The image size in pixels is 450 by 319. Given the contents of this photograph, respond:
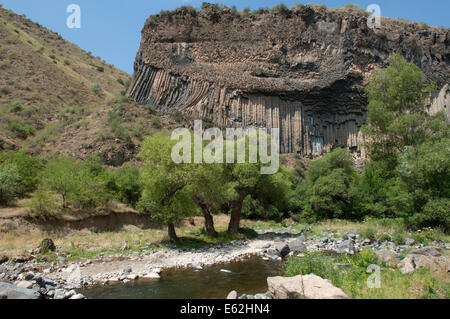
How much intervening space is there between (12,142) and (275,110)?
40.5 m

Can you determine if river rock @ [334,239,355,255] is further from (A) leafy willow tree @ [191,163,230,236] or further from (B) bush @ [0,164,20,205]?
(B) bush @ [0,164,20,205]

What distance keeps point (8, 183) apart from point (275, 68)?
4776 centimetres

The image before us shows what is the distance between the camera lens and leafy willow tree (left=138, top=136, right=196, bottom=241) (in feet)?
58.0

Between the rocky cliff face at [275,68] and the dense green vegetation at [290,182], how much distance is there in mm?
23838

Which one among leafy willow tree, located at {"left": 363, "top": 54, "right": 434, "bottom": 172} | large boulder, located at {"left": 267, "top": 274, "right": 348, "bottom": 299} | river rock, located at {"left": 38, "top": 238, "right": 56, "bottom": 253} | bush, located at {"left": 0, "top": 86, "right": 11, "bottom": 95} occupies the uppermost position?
bush, located at {"left": 0, "top": 86, "right": 11, "bottom": 95}

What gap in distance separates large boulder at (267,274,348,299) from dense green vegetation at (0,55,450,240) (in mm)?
10391

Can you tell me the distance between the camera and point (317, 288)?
7.46 metres

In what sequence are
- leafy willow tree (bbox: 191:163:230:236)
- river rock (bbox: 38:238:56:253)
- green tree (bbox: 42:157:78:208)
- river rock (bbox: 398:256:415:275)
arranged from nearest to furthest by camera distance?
river rock (bbox: 398:256:415:275)
river rock (bbox: 38:238:56:253)
leafy willow tree (bbox: 191:163:230:236)
green tree (bbox: 42:157:78:208)

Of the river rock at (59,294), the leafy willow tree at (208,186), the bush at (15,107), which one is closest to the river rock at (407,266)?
the river rock at (59,294)

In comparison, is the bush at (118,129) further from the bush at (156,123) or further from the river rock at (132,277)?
the river rock at (132,277)

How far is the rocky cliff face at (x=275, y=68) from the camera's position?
5269cm

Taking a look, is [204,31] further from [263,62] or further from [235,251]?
[235,251]

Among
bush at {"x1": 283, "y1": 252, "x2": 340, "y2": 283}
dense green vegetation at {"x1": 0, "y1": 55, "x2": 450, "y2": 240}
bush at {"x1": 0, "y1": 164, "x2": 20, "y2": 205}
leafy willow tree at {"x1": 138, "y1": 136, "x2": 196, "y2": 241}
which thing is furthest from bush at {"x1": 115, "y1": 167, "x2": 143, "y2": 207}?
bush at {"x1": 283, "y1": 252, "x2": 340, "y2": 283}

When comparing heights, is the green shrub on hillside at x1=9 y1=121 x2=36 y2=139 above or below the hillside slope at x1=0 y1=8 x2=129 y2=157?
below
